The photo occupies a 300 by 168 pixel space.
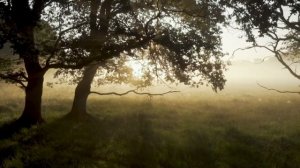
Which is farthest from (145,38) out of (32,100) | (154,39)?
(32,100)

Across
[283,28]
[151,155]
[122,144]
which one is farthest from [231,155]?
[283,28]

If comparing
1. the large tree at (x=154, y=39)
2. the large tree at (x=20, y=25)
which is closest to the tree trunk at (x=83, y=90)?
the large tree at (x=154, y=39)

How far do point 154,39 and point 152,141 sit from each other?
4.46 m

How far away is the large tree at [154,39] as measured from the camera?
1575cm

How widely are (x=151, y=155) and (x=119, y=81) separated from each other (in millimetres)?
8825

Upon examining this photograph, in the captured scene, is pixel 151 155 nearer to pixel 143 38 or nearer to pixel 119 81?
pixel 143 38

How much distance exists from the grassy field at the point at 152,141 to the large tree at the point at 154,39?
259 centimetres

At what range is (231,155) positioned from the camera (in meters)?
15.1

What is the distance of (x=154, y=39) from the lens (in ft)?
52.5

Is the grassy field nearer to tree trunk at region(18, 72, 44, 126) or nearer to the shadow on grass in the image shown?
the shadow on grass

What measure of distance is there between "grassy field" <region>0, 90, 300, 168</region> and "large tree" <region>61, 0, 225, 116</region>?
259 centimetres

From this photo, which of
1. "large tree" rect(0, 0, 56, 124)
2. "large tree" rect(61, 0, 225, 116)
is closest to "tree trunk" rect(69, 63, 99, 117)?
"large tree" rect(61, 0, 225, 116)

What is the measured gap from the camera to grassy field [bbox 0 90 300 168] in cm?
1349

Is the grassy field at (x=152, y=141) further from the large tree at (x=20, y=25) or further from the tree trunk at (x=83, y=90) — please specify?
the large tree at (x=20, y=25)
